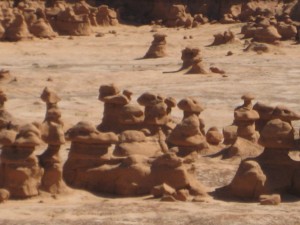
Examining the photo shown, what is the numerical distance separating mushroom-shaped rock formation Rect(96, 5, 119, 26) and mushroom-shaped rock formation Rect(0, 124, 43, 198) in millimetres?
28558

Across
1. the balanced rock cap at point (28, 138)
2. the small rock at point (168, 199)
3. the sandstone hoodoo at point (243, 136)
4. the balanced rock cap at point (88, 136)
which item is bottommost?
the small rock at point (168, 199)

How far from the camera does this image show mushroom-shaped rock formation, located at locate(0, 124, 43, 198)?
14.7m

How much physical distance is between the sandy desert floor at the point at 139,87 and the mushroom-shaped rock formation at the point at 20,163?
217 mm

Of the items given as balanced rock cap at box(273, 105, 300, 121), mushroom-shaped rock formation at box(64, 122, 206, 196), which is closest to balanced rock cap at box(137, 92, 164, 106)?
balanced rock cap at box(273, 105, 300, 121)

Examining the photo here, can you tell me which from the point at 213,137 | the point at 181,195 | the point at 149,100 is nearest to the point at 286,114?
the point at 213,137

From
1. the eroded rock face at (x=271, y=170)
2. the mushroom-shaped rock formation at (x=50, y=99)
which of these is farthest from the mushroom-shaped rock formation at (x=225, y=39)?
the eroded rock face at (x=271, y=170)

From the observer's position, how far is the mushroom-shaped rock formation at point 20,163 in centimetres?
1470

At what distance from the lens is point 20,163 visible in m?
14.7

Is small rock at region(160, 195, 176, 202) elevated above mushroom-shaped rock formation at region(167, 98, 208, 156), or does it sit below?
below

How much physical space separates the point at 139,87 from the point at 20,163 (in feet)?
43.0

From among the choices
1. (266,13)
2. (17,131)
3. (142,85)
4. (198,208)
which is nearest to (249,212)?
(198,208)

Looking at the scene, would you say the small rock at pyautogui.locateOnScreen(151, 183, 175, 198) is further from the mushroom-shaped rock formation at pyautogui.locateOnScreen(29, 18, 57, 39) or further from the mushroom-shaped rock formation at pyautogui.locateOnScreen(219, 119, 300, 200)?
the mushroom-shaped rock formation at pyautogui.locateOnScreen(29, 18, 57, 39)

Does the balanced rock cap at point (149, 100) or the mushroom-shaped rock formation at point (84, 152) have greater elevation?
the balanced rock cap at point (149, 100)

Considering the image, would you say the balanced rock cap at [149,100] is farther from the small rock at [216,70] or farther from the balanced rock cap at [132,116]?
the small rock at [216,70]
